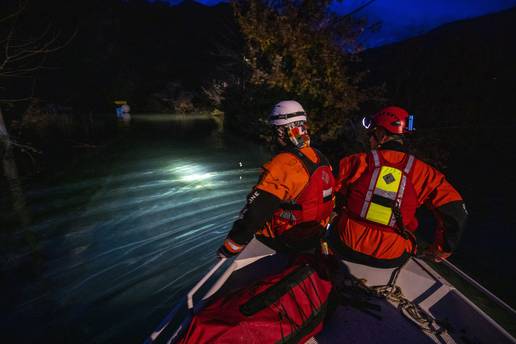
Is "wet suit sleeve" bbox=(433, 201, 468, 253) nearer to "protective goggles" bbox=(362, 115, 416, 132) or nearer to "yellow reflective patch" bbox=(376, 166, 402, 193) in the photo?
"yellow reflective patch" bbox=(376, 166, 402, 193)

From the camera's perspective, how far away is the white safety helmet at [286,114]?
266cm

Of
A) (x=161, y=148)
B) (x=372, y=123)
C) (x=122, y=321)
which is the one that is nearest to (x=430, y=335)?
(x=372, y=123)

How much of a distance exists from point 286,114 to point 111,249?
4.81 meters

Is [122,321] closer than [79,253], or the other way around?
[122,321]

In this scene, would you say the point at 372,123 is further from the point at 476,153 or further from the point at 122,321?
the point at 476,153

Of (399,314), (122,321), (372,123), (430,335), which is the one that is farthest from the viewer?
(122,321)

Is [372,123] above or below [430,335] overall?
above

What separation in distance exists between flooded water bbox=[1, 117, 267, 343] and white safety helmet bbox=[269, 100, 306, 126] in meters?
3.26

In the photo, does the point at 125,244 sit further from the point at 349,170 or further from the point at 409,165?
the point at 409,165

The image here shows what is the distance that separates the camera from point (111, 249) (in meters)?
5.47

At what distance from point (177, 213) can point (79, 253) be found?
237 cm

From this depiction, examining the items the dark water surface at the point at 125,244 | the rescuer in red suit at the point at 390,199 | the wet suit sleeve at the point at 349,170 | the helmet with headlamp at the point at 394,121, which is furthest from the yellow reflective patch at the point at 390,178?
the dark water surface at the point at 125,244

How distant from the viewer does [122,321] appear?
377 cm

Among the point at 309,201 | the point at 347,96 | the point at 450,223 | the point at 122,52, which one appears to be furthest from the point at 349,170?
the point at 122,52
